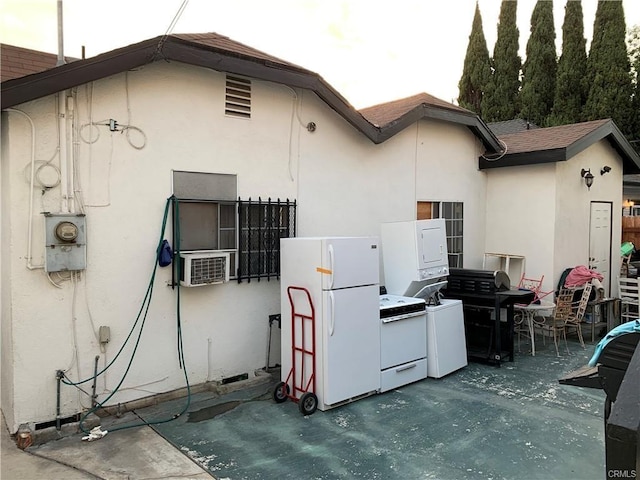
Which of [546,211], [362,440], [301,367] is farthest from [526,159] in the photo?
[362,440]

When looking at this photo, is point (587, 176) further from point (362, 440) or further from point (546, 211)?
point (362, 440)

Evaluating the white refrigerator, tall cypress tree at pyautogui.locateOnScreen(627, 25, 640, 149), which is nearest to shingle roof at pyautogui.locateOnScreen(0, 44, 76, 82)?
the white refrigerator

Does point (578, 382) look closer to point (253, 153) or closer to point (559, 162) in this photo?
point (253, 153)

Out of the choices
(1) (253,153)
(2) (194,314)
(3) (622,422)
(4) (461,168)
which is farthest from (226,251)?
(4) (461,168)

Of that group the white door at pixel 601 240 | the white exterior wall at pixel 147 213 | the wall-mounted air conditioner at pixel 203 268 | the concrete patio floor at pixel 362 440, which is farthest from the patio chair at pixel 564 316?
the wall-mounted air conditioner at pixel 203 268

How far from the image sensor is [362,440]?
3.98m

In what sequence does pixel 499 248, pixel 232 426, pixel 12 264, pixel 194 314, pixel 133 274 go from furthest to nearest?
1. pixel 499 248
2. pixel 194 314
3. pixel 133 274
4. pixel 232 426
5. pixel 12 264

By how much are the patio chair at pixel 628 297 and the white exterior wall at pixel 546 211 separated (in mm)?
868

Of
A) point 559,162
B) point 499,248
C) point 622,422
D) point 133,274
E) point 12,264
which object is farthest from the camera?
A: point 499,248

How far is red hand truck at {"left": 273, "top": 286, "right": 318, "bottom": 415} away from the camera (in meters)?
4.54

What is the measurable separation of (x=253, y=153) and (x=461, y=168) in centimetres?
421

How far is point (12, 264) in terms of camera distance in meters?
3.92

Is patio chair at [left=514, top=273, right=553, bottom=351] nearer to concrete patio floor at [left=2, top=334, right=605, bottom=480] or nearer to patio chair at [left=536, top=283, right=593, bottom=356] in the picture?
patio chair at [left=536, top=283, right=593, bottom=356]

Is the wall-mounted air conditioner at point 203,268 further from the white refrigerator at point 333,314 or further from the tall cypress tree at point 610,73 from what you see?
the tall cypress tree at point 610,73
